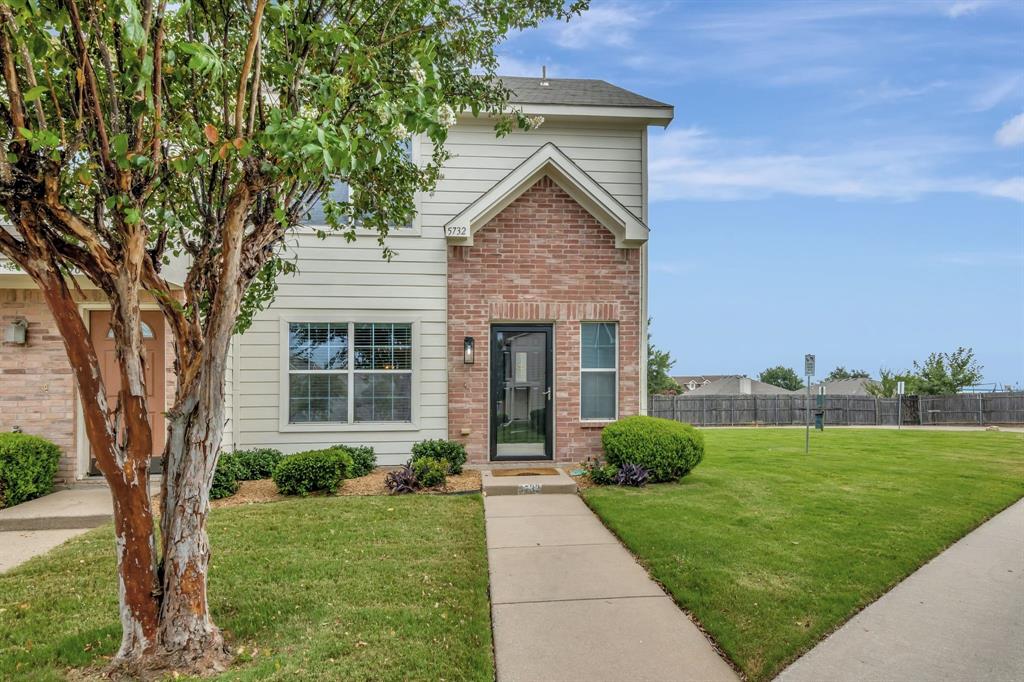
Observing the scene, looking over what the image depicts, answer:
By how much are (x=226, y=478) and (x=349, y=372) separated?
243cm

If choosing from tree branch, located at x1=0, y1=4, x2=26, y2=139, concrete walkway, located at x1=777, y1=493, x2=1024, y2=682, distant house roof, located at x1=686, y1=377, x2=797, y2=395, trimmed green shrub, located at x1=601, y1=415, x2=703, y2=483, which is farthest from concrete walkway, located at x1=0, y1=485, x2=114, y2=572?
distant house roof, located at x1=686, y1=377, x2=797, y2=395

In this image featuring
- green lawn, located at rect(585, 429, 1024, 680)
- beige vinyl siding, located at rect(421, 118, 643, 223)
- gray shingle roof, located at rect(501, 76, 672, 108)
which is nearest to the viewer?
green lawn, located at rect(585, 429, 1024, 680)

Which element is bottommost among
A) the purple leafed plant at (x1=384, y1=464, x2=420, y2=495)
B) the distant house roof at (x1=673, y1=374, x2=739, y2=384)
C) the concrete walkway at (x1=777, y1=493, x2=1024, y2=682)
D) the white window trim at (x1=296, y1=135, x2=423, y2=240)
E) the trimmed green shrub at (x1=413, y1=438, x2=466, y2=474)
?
the concrete walkway at (x1=777, y1=493, x2=1024, y2=682)

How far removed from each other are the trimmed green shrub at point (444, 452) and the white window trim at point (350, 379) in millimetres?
596

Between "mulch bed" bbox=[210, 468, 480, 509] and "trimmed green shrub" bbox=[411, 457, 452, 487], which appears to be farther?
"trimmed green shrub" bbox=[411, 457, 452, 487]

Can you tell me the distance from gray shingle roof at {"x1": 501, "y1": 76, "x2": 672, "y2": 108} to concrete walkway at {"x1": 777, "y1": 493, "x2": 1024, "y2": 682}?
7.82 m

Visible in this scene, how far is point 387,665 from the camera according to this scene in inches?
134

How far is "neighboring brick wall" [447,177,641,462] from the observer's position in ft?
32.2

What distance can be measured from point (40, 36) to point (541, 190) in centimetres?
778

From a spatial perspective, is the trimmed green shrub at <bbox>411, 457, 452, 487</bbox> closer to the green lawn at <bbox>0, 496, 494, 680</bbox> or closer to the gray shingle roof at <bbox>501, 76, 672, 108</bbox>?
the green lawn at <bbox>0, 496, 494, 680</bbox>

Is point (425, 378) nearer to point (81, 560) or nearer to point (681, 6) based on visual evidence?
point (81, 560)

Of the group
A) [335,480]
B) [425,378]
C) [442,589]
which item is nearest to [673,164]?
[425,378]

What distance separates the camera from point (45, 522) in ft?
22.0

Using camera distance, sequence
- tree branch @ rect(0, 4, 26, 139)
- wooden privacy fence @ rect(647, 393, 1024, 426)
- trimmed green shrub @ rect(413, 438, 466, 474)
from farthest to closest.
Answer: wooden privacy fence @ rect(647, 393, 1024, 426)
trimmed green shrub @ rect(413, 438, 466, 474)
tree branch @ rect(0, 4, 26, 139)
